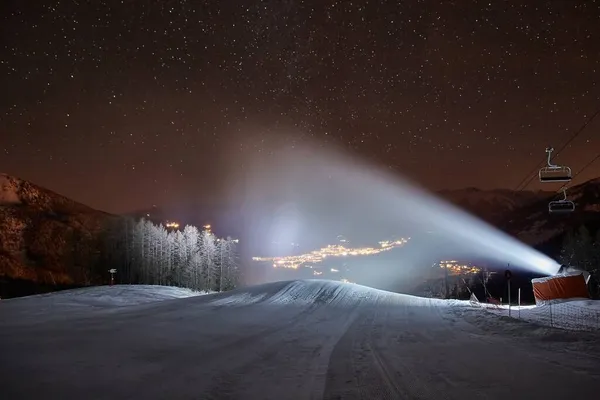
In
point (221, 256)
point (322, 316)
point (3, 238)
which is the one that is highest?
point (3, 238)

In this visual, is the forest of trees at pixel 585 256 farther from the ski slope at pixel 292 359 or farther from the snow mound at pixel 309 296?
the ski slope at pixel 292 359

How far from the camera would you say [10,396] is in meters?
8.04

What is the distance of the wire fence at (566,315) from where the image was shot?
890 inches

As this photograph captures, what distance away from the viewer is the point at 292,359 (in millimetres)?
12141

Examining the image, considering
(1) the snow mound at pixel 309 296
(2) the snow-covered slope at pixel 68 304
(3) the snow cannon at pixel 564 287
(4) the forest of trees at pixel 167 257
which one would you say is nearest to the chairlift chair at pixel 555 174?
(1) the snow mound at pixel 309 296

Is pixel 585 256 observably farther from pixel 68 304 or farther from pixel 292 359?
pixel 292 359

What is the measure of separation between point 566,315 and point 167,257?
66.9 m

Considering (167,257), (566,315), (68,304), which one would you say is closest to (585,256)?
(566,315)

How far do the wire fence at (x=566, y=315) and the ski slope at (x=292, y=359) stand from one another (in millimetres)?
4227

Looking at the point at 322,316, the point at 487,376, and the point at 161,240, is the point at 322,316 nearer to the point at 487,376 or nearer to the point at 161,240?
the point at 487,376

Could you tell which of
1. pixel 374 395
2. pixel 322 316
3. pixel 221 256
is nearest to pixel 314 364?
pixel 374 395

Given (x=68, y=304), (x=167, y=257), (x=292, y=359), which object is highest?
(x=167, y=257)

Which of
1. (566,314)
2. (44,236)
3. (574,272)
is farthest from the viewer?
(44,236)

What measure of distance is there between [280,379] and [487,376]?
4.17 meters
